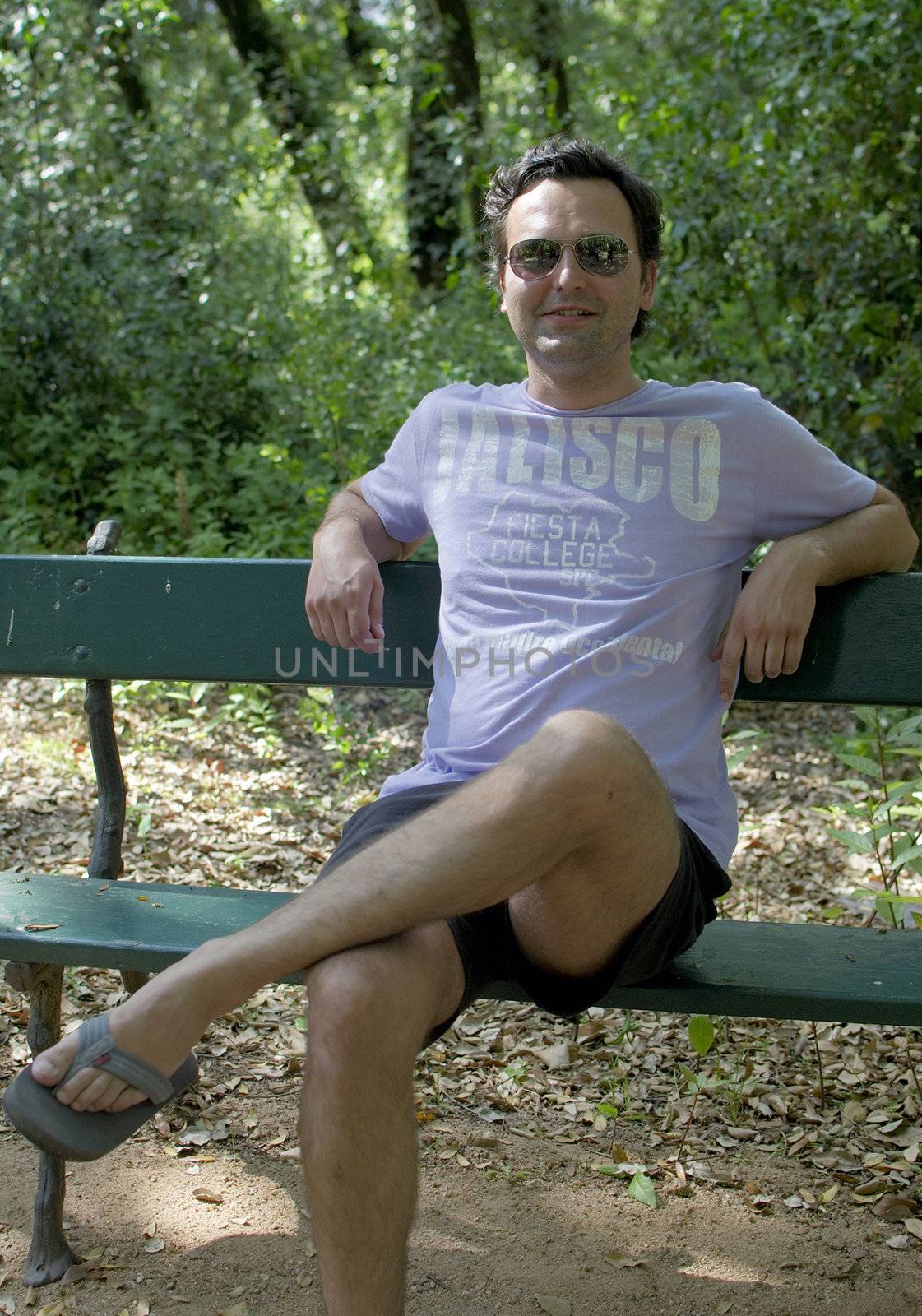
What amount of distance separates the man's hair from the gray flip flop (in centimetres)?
188

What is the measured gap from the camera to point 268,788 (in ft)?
15.8

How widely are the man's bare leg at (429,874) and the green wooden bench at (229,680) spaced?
1.22 ft

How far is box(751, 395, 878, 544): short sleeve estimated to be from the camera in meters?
2.54

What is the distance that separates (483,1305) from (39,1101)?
3.30 feet

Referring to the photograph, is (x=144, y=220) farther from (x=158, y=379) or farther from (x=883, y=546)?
(x=883, y=546)

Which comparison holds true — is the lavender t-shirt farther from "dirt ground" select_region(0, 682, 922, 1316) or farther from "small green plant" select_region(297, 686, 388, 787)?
"small green plant" select_region(297, 686, 388, 787)

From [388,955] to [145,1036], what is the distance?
376 millimetres

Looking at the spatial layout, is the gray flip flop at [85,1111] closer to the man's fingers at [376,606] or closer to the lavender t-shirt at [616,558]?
the lavender t-shirt at [616,558]

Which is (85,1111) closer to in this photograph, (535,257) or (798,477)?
(798,477)

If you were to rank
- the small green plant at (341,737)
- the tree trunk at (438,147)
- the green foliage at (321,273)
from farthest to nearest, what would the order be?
the tree trunk at (438,147) → the green foliage at (321,273) → the small green plant at (341,737)

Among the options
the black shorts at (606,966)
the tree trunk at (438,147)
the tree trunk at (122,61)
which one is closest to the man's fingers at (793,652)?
the black shorts at (606,966)

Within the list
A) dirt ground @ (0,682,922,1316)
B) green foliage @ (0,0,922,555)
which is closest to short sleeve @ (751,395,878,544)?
dirt ground @ (0,682,922,1316)

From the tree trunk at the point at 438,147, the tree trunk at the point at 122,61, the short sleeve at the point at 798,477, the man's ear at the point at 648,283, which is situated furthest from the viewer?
the tree trunk at the point at 438,147

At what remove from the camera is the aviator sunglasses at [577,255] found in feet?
8.96
